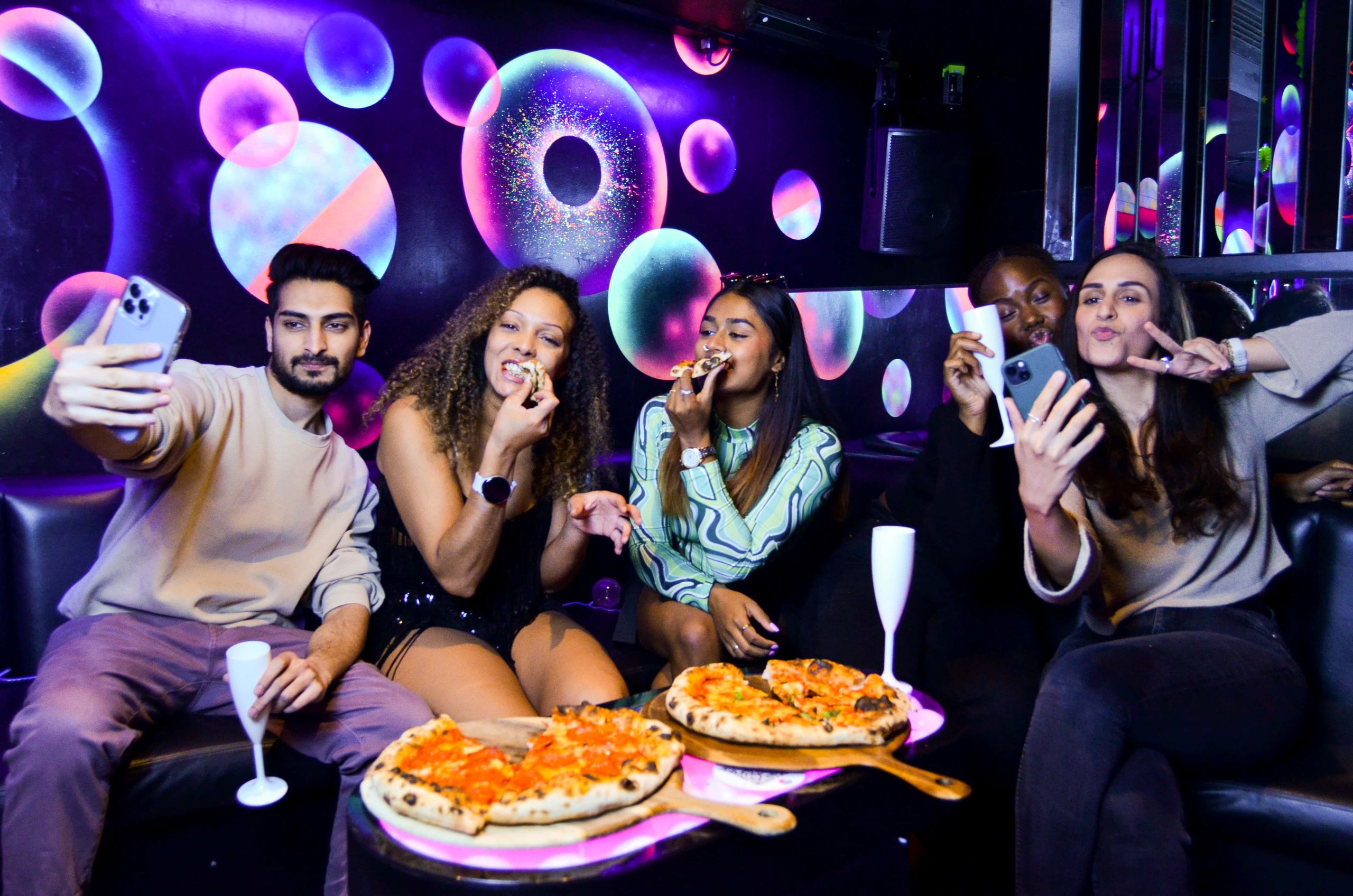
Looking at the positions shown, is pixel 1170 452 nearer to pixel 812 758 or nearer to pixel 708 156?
pixel 812 758

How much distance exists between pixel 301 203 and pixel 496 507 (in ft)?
5.06

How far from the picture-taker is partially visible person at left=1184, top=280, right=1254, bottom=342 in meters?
2.76

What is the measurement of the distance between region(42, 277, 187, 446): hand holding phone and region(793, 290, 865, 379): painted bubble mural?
307 cm

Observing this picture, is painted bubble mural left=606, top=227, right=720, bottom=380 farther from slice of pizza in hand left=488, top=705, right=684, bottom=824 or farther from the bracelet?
slice of pizza in hand left=488, top=705, right=684, bottom=824

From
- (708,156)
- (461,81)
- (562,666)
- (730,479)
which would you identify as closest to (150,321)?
(562,666)

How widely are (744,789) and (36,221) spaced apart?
2.53 m

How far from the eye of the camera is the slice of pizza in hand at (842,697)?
128 cm

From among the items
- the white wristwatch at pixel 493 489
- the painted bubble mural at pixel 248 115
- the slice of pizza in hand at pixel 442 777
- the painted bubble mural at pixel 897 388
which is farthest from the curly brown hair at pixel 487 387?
the painted bubble mural at pixel 897 388

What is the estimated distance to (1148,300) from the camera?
2.03 metres

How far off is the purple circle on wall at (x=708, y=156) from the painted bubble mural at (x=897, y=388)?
3.90 ft

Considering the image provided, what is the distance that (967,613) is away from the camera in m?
2.18

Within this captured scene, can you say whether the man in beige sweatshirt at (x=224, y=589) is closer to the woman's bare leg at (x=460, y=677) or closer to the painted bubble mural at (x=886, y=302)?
the woman's bare leg at (x=460, y=677)

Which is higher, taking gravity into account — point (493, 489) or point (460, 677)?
point (493, 489)

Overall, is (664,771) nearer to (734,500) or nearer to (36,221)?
(734,500)
